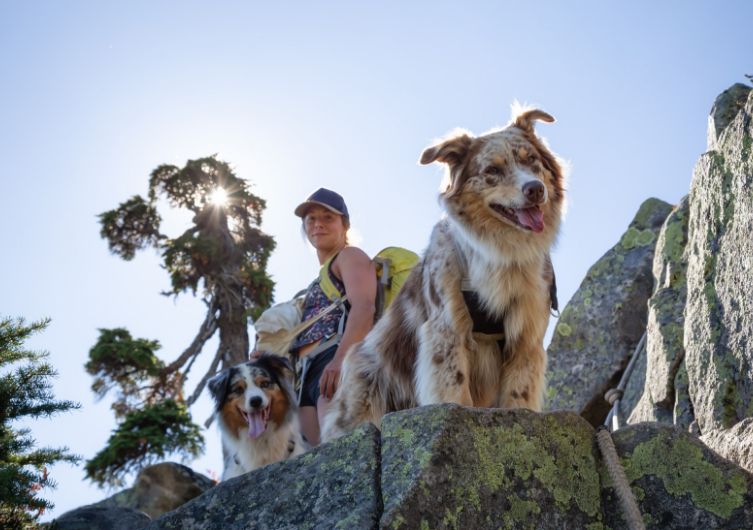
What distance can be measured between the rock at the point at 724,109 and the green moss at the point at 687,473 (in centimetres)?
313

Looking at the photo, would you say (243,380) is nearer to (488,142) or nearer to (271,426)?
(271,426)

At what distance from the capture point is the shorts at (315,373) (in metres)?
4.45

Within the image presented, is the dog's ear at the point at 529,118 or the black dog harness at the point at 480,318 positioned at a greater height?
the dog's ear at the point at 529,118

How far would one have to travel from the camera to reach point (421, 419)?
2.21 m

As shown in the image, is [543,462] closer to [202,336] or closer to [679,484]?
[679,484]

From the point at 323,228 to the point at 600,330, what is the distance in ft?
11.9

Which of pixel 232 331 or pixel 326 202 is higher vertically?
pixel 232 331

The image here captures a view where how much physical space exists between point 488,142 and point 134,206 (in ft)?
45.7

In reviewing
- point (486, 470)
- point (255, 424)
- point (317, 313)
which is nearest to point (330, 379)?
point (317, 313)

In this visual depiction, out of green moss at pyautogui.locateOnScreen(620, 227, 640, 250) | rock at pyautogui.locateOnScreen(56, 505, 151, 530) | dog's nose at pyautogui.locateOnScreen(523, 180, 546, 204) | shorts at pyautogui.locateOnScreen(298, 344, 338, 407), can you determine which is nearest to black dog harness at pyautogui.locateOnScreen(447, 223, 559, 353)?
dog's nose at pyautogui.locateOnScreen(523, 180, 546, 204)

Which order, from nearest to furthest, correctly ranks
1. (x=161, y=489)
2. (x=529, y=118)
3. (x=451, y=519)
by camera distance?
(x=451, y=519)
(x=529, y=118)
(x=161, y=489)

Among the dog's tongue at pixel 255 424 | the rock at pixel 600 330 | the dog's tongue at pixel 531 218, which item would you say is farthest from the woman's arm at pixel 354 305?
the rock at pixel 600 330

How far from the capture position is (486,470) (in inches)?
82.3

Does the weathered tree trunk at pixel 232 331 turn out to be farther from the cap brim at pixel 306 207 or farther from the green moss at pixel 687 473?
the green moss at pixel 687 473
